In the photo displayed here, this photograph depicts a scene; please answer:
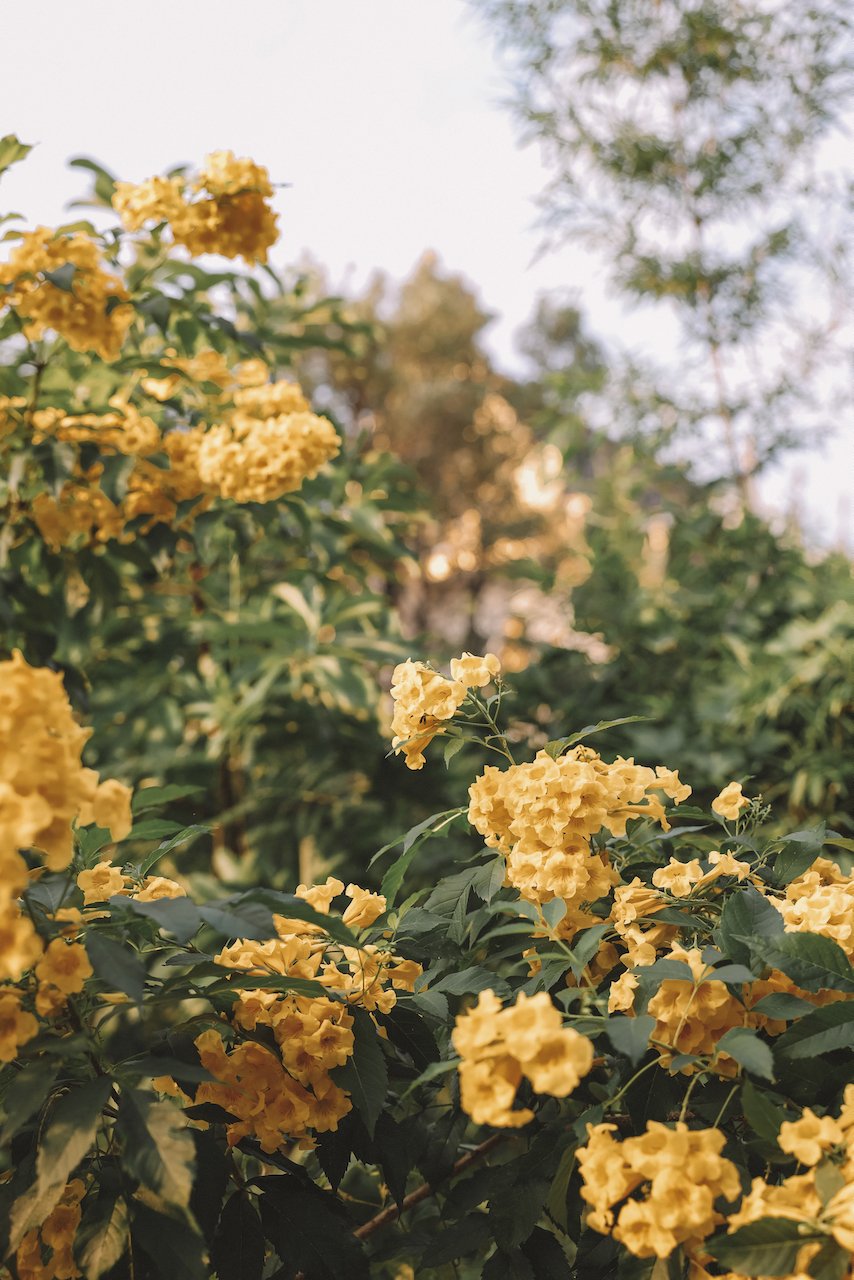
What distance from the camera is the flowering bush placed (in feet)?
2.11

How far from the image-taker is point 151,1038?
81 centimetres

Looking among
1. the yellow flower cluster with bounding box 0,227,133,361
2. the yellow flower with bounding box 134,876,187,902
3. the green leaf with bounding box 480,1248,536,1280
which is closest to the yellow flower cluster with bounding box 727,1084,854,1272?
the green leaf with bounding box 480,1248,536,1280

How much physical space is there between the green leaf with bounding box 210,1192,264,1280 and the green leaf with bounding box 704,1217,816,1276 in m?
0.37

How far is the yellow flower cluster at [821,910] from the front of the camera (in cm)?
79

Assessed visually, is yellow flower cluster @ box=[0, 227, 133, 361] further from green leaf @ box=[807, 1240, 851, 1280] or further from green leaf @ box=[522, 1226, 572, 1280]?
green leaf @ box=[807, 1240, 851, 1280]

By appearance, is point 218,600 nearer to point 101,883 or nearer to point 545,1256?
point 101,883

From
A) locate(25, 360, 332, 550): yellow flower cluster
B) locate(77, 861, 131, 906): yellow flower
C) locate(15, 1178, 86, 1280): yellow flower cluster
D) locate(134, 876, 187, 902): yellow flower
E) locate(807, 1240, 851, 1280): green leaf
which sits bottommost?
locate(15, 1178, 86, 1280): yellow flower cluster

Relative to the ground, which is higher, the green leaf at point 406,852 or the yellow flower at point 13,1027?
the green leaf at point 406,852

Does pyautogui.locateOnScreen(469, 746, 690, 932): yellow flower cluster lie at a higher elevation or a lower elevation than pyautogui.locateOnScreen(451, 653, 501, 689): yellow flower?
lower

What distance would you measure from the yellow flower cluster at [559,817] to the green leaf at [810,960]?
166mm

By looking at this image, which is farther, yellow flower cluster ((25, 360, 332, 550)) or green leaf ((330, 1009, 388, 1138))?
yellow flower cluster ((25, 360, 332, 550))

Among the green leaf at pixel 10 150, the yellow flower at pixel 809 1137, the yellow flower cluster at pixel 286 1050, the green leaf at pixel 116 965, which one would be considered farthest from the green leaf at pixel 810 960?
the green leaf at pixel 10 150

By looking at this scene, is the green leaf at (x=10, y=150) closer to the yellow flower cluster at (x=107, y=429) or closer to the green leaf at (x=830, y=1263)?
the yellow flower cluster at (x=107, y=429)

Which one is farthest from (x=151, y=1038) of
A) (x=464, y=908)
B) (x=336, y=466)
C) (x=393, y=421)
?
(x=393, y=421)
